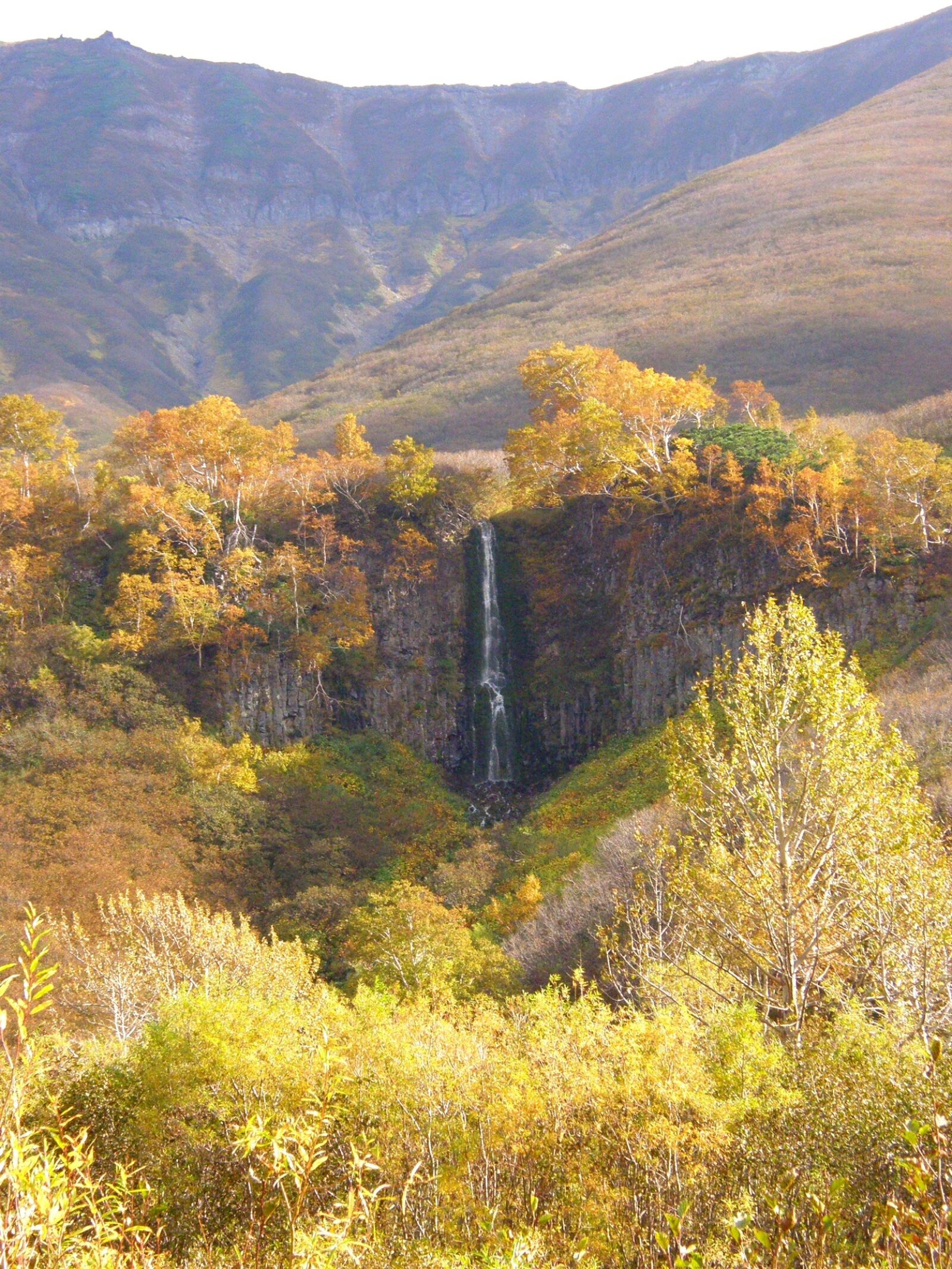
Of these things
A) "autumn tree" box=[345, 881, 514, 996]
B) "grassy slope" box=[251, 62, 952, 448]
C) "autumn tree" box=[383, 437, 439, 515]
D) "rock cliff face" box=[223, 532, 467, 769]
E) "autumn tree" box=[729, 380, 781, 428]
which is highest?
"grassy slope" box=[251, 62, 952, 448]

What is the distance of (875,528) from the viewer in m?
30.7

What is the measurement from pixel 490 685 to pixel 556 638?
3826 millimetres

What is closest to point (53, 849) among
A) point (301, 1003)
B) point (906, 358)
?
point (301, 1003)

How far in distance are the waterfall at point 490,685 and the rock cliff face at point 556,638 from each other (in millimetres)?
380

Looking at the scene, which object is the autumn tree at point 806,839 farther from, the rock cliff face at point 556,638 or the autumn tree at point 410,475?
the autumn tree at point 410,475

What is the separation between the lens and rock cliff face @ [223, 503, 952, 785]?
3516 cm

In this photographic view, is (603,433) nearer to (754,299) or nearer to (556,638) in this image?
(556,638)

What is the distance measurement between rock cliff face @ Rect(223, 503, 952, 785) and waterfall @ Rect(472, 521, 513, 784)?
Answer: 1.25 feet

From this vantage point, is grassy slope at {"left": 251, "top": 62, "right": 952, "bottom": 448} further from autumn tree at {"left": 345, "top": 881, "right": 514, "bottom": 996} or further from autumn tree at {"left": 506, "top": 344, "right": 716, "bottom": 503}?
autumn tree at {"left": 345, "top": 881, "right": 514, "bottom": 996}

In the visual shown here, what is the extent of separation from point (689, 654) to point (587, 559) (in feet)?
28.3

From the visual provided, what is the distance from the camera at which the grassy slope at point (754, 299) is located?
68750 millimetres

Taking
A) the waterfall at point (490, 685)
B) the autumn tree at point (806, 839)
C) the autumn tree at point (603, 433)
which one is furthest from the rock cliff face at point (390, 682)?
the autumn tree at point (806, 839)

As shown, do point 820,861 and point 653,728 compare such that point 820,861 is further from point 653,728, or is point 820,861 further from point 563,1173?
point 653,728

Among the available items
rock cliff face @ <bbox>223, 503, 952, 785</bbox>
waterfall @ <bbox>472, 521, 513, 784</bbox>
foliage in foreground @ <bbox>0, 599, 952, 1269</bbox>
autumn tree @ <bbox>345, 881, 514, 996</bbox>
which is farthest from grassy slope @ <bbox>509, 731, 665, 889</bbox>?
foliage in foreground @ <bbox>0, 599, 952, 1269</bbox>
